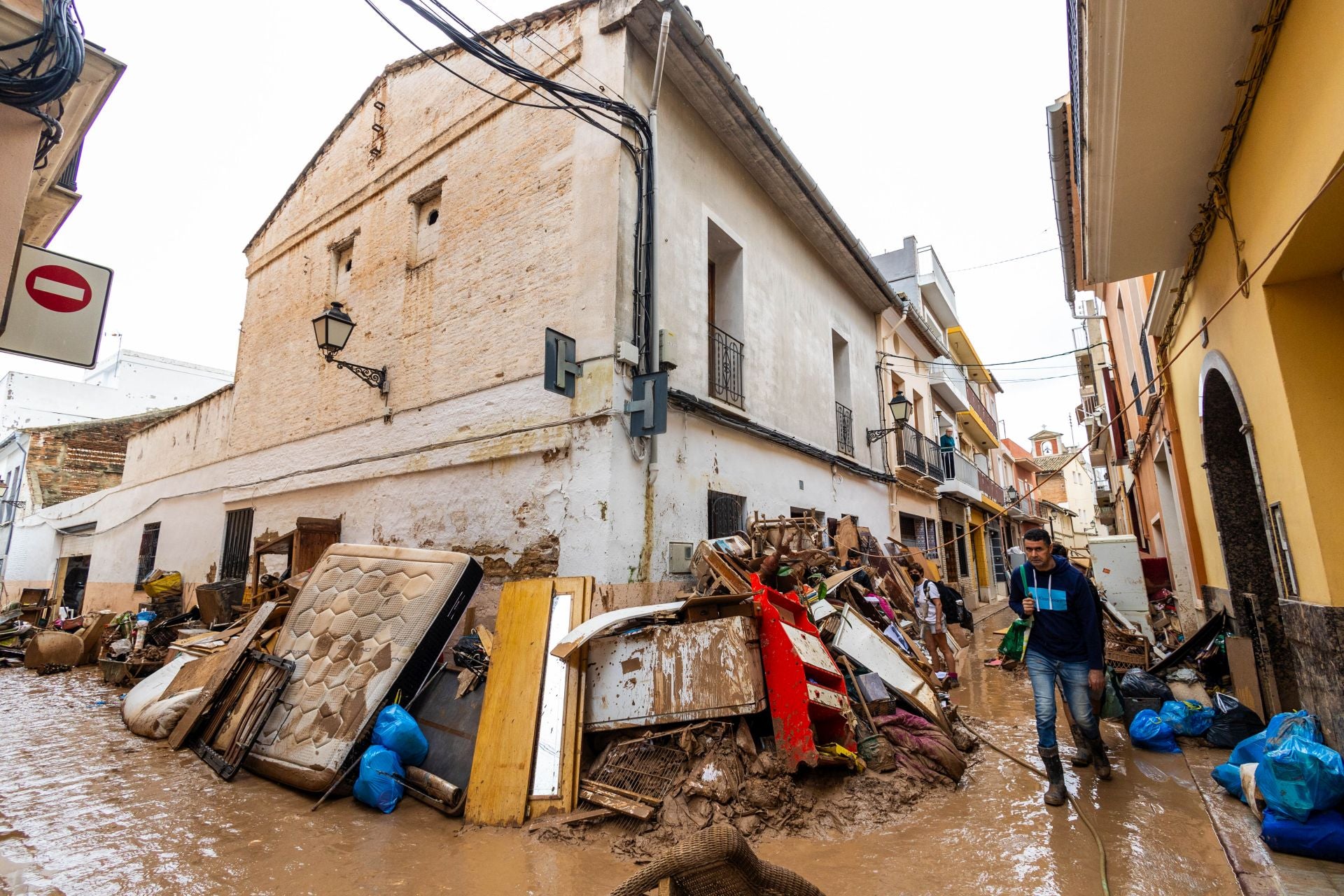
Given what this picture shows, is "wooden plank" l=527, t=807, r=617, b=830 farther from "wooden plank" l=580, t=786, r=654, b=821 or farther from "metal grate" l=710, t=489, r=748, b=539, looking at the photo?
"metal grate" l=710, t=489, r=748, b=539

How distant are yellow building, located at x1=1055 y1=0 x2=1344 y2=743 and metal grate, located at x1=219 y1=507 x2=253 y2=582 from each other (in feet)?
39.1

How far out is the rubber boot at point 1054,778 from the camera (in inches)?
145

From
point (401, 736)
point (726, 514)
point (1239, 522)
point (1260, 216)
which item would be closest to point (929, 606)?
point (726, 514)

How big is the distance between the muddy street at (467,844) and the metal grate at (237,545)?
19.6 ft

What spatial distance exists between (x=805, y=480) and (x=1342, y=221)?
6.77 meters

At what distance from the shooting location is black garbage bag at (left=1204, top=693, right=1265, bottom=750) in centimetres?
441

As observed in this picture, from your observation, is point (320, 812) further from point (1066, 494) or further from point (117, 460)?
point (1066, 494)

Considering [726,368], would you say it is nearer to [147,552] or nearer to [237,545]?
[237,545]

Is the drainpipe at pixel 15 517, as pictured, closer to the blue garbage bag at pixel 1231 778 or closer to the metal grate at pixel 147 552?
the metal grate at pixel 147 552

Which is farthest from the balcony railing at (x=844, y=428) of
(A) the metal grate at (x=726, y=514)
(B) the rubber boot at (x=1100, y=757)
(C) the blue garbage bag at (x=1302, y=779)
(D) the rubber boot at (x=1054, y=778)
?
(C) the blue garbage bag at (x=1302, y=779)

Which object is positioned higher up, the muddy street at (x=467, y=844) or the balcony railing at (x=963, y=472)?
the balcony railing at (x=963, y=472)

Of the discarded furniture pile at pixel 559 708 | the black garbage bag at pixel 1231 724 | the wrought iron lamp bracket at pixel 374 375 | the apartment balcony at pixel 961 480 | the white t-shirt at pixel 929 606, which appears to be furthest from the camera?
the apartment balcony at pixel 961 480

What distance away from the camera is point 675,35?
23.0ft

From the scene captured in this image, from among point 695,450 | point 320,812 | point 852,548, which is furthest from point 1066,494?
point 320,812
